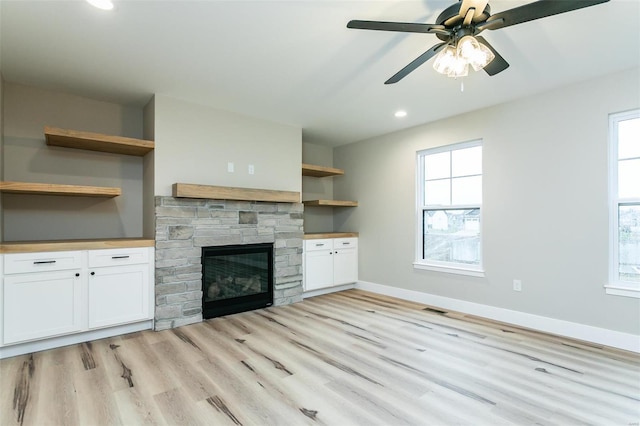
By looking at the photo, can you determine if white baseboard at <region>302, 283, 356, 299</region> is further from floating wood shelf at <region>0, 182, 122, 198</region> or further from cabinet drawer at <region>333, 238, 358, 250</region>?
floating wood shelf at <region>0, 182, 122, 198</region>

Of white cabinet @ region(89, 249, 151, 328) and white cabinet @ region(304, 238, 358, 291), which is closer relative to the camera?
white cabinet @ region(89, 249, 151, 328)

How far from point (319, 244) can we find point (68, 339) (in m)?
3.04

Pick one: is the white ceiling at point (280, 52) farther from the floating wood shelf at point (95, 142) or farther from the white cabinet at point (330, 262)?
the white cabinet at point (330, 262)

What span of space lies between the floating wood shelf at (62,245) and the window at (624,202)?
14.6ft

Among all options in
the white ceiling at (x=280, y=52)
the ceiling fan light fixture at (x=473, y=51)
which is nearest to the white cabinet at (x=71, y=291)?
the white ceiling at (x=280, y=52)

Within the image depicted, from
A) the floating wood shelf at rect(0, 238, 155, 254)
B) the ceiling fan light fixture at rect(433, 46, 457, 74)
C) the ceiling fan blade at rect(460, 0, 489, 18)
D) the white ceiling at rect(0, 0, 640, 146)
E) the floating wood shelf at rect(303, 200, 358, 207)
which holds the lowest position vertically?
the floating wood shelf at rect(0, 238, 155, 254)

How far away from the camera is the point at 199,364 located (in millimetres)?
2555

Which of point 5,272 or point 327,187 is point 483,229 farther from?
point 5,272

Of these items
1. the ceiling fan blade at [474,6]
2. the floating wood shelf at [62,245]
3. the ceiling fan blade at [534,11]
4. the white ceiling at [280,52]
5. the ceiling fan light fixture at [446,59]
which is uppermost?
the white ceiling at [280,52]

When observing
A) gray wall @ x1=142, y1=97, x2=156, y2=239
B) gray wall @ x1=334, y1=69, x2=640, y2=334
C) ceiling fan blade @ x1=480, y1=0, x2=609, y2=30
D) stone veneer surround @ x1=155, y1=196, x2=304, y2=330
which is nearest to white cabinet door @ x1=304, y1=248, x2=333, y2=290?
stone veneer surround @ x1=155, y1=196, x2=304, y2=330

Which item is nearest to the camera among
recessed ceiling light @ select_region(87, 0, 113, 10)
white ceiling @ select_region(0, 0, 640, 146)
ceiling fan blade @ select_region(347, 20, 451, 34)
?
ceiling fan blade @ select_region(347, 20, 451, 34)

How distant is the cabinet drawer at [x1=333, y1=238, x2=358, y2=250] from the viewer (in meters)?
5.09

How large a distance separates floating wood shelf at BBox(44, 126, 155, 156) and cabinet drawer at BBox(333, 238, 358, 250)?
2.84 meters

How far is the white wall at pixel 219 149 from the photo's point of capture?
11.6 ft
